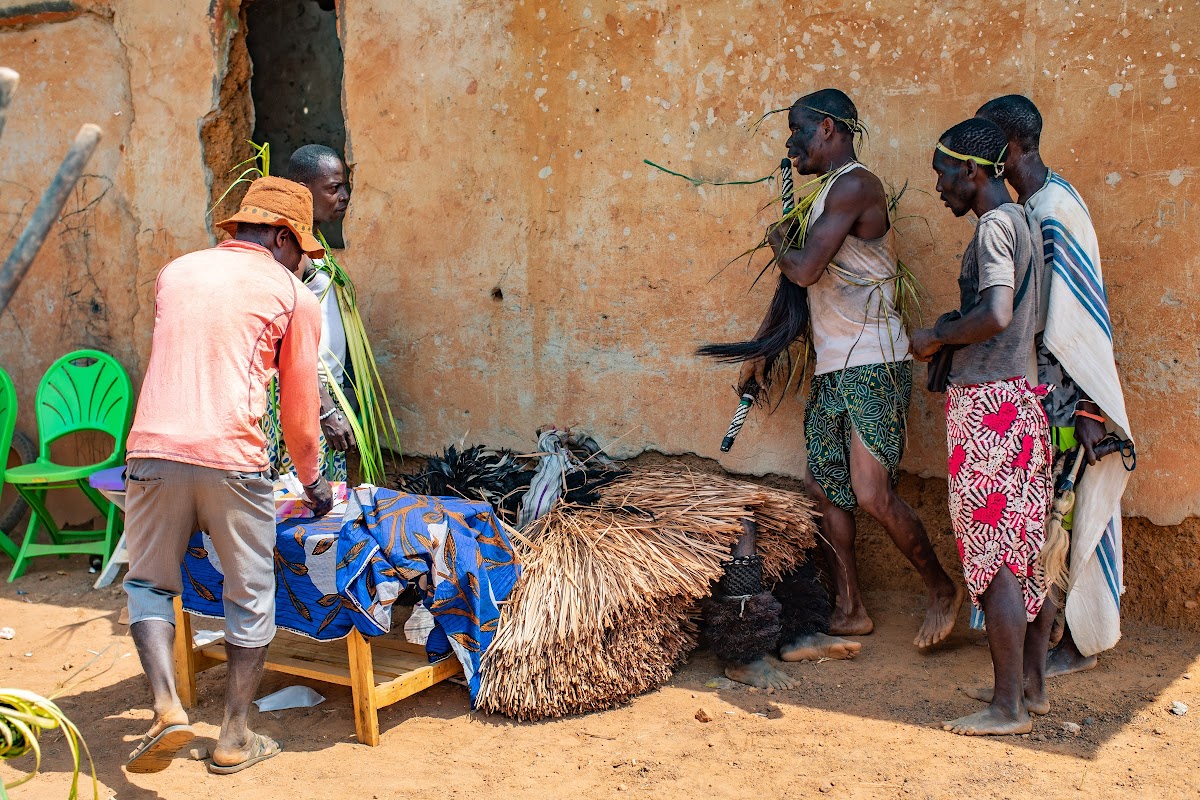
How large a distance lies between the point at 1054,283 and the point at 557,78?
2401 mm

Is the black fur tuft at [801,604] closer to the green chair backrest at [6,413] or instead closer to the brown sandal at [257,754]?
the brown sandal at [257,754]

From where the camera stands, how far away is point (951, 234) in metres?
4.05

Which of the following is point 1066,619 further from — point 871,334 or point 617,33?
point 617,33

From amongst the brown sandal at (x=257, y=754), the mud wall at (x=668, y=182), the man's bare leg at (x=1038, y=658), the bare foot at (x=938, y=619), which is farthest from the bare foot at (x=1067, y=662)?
the brown sandal at (x=257, y=754)

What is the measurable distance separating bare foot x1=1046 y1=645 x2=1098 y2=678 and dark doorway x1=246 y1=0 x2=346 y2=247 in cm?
510

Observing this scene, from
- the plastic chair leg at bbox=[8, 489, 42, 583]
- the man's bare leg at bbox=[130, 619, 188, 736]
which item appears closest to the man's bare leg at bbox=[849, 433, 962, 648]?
the man's bare leg at bbox=[130, 619, 188, 736]

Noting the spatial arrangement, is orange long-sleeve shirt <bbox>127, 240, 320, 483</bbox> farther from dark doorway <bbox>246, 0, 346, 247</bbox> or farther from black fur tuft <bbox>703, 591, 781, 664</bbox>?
dark doorway <bbox>246, 0, 346, 247</bbox>

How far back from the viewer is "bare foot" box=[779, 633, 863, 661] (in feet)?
12.9

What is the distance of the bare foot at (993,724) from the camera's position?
3234mm

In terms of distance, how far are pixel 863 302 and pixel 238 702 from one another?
100.0 inches

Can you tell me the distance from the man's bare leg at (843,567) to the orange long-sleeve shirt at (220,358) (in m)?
2.04

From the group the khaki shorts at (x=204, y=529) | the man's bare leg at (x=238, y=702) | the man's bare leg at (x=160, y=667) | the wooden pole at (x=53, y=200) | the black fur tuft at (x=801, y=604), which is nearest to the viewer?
the wooden pole at (x=53, y=200)

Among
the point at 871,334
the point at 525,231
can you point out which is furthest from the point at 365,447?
the point at 871,334

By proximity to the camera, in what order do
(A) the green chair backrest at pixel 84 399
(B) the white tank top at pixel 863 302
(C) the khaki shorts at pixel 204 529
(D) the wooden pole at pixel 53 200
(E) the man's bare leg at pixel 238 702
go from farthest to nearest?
(A) the green chair backrest at pixel 84 399 < (B) the white tank top at pixel 863 302 < (E) the man's bare leg at pixel 238 702 < (C) the khaki shorts at pixel 204 529 < (D) the wooden pole at pixel 53 200
